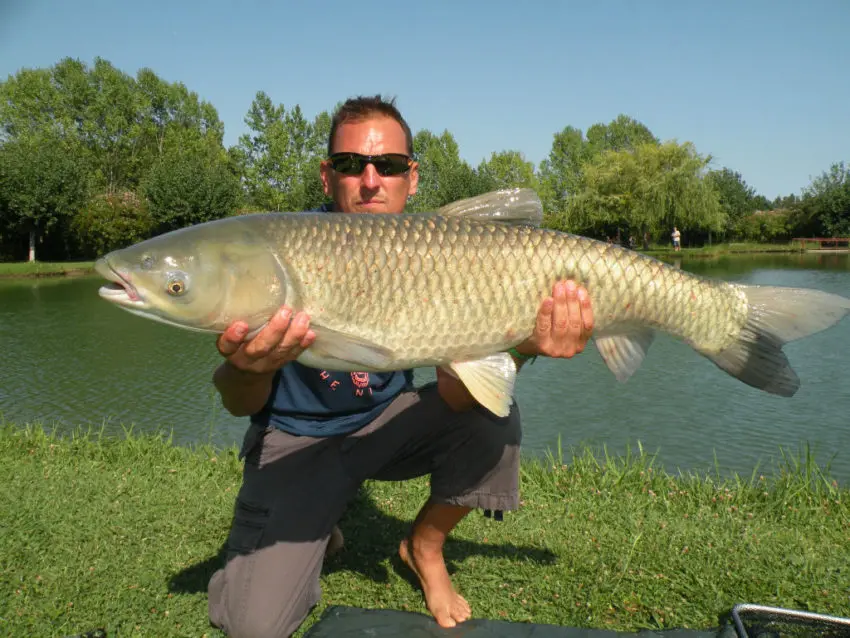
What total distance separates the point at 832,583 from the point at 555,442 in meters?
3.13

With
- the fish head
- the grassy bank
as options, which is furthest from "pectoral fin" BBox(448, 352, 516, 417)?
the grassy bank

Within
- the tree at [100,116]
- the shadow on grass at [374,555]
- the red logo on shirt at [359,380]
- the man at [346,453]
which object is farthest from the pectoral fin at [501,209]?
the tree at [100,116]

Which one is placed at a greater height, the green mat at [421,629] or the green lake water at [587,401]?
the green mat at [421,629]

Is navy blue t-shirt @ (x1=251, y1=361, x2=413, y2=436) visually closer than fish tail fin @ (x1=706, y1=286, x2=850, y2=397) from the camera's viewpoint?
No

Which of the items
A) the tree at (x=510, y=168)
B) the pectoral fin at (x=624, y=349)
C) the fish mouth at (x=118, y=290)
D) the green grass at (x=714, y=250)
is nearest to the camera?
the fish mouth at (x=118, y=290)

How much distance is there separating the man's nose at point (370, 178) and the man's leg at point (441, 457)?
79 cm

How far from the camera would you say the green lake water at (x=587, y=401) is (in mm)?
5445

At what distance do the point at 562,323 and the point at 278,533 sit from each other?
44.9 inches

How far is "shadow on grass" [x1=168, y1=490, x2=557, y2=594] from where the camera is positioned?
2.56 metres

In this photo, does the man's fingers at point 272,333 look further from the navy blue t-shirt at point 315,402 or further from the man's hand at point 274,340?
the navy blue t-shirt at point 315,402

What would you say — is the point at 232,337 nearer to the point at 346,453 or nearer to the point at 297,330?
the point at 297,330

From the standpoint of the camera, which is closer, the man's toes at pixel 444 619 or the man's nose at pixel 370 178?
the man's toes at pixel 444 619

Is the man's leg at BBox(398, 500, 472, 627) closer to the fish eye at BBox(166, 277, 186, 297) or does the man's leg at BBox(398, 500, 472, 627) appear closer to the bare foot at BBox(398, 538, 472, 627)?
the bare foot at BBox(398, 538, 472, 627)

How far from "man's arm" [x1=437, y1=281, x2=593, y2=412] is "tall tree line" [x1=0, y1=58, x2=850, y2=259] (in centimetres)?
3001
